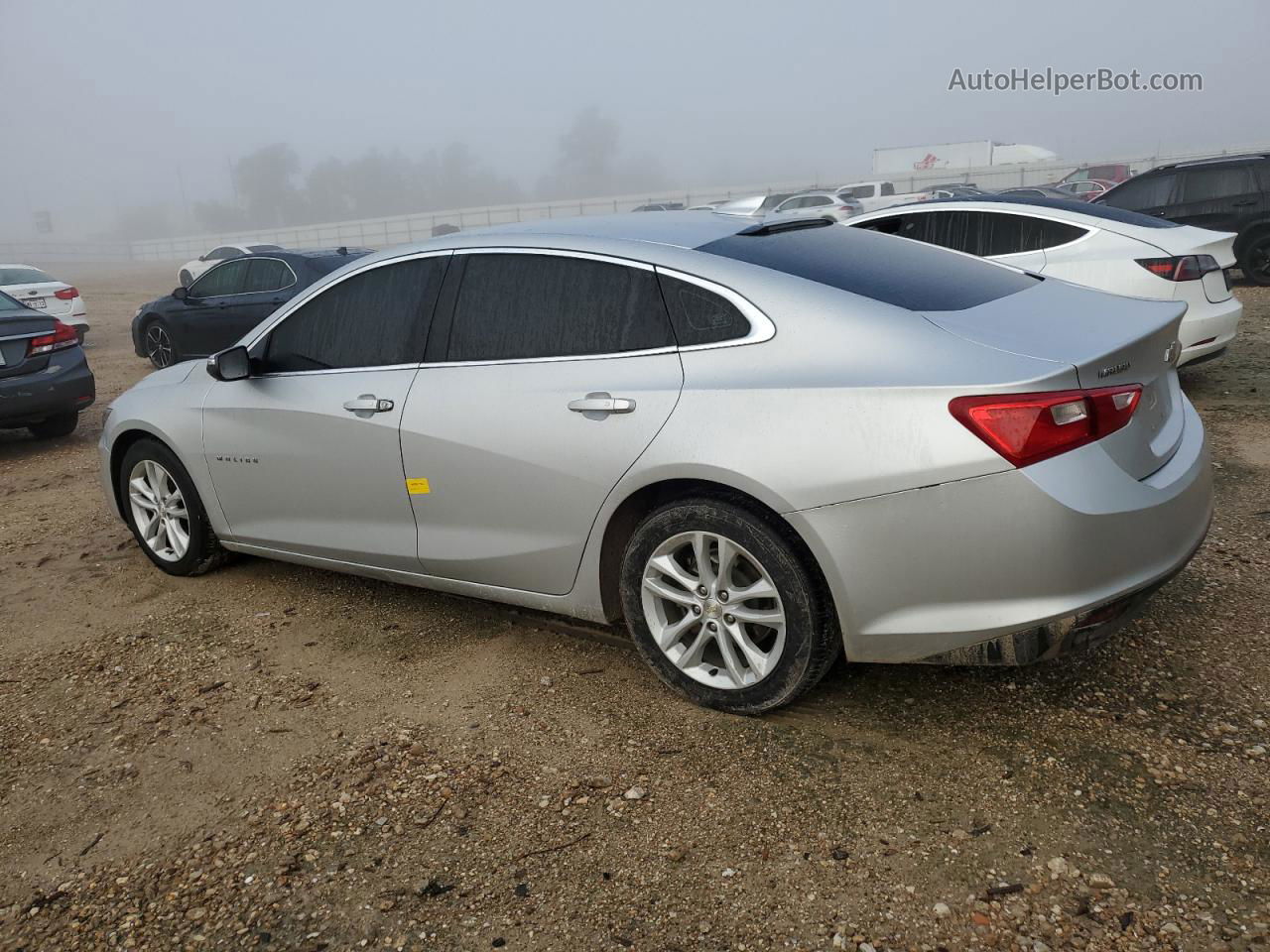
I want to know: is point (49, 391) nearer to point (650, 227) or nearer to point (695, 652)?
point (650, 227)

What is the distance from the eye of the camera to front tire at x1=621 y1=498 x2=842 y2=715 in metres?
3.00

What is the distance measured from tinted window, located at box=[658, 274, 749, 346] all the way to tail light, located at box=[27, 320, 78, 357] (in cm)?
677

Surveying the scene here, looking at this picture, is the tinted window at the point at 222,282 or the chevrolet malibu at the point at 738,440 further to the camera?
the tinted window at the point at 222,282

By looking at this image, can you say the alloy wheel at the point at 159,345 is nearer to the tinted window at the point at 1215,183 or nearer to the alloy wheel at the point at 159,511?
the alloy wheel at the point at 159,511

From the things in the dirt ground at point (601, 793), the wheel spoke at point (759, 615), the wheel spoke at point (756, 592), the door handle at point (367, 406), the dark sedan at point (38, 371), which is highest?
the door handle at point (367, 406)

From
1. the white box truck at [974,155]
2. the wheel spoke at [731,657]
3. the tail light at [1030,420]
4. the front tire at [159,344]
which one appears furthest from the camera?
the white box truck at [974,155]

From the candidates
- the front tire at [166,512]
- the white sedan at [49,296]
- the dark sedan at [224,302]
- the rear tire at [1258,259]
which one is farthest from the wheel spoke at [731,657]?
the white sedan at [49,296]

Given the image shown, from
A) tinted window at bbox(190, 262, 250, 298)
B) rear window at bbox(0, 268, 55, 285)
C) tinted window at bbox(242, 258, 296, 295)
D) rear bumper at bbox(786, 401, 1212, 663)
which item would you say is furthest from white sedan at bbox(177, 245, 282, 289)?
rear bumper at bbox(786, 401, 1212, 663)

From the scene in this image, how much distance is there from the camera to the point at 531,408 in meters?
3.46

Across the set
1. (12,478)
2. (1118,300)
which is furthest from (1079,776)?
(12,478)

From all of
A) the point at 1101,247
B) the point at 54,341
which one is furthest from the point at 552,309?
the point at 54,341

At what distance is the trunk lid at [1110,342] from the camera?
2805 mm

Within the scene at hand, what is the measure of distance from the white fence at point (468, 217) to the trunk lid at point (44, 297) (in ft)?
88.6

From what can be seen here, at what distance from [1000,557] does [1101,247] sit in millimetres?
5326
